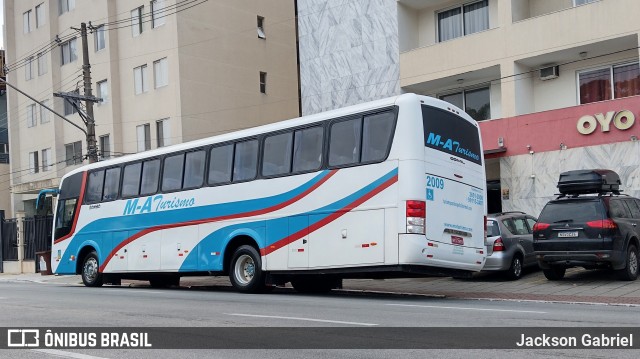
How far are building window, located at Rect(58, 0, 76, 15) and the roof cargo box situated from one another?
3317 cm

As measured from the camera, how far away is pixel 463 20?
88.0ft

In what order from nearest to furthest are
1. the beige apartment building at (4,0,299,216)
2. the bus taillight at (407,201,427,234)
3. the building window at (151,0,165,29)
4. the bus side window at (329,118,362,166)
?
1. the bus taillight at (407,201,427,234)
2. the bus side window at (329,118,362,166)
3. the beige apartment building at (4,0,299,216)
4. the building window at (151,0,165,29)

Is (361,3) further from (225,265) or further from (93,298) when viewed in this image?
(93,298)

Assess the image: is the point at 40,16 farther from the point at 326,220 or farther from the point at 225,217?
the point at 326,220

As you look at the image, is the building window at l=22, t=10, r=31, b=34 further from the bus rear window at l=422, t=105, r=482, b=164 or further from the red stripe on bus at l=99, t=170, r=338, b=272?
the bus rear window at l=422, t=105, r=482, b=164

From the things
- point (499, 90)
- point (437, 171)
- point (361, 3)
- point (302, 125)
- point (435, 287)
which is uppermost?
point (361, 3)

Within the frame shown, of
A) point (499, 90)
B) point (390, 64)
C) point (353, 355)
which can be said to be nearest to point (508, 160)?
point (499, 90)

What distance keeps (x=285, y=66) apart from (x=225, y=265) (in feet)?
85.5

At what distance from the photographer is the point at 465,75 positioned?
2588 centimetres

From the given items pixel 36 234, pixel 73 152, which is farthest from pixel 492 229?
pixel 73 152

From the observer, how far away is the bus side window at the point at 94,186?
68.2ft

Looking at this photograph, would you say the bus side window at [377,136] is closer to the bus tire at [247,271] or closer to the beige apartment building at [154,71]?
the bus tire at [247,271]

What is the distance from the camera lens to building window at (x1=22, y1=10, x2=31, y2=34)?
46.0m

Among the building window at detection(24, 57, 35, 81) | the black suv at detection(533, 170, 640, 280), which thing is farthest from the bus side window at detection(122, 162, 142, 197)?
the building window at detection(24, 57, 35, 81)
